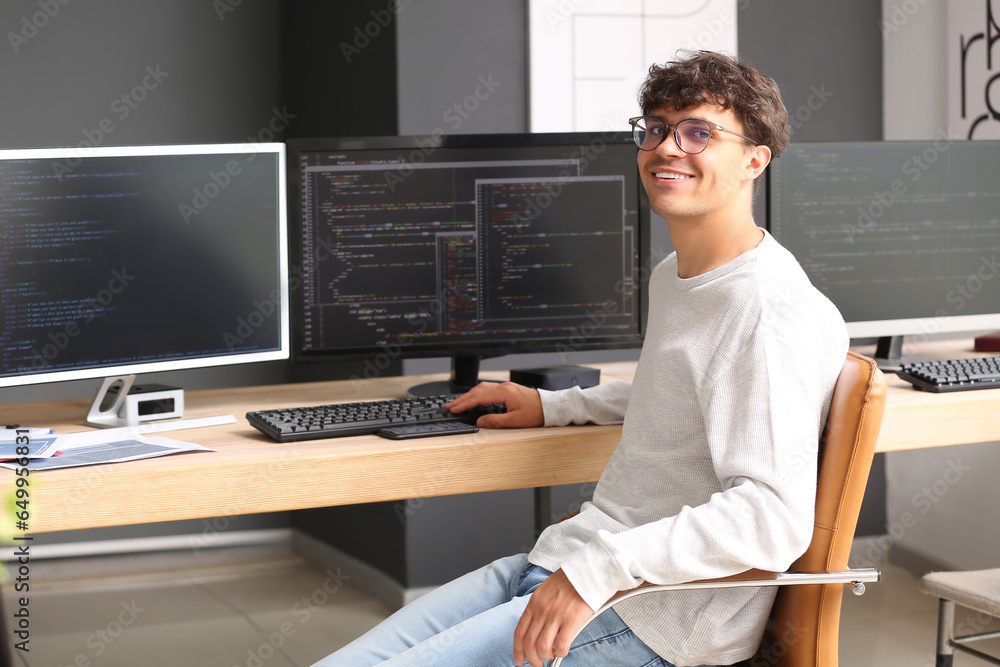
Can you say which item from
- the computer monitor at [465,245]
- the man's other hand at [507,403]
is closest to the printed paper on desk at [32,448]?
the computer monitor at [465,245]

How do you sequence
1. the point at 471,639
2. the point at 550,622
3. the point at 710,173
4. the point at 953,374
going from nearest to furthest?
the point at 550,622, the point at 471,639, the point at 710,173, the point at 953,374

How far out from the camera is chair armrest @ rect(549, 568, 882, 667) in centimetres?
121

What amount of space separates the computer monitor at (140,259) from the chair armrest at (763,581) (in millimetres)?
1055

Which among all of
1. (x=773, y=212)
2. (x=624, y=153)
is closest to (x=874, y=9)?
(x=773, y=212)

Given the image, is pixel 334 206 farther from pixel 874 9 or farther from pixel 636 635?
pixel 874 9

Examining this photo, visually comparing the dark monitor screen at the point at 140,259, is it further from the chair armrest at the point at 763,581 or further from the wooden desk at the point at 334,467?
the chair armrest at the point at 763,581

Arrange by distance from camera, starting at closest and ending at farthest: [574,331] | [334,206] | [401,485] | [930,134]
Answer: [401,485]
[334,206]
[574,331]
[930,134]

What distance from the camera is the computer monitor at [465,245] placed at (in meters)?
2.01

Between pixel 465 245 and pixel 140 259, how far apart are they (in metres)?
0.66

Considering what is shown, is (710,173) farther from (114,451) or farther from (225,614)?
(225,614)

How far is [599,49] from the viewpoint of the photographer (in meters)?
2.88

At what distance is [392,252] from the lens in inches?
80.7

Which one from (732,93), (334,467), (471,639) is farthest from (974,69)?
(471,639)

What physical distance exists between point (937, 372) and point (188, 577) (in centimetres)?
241
